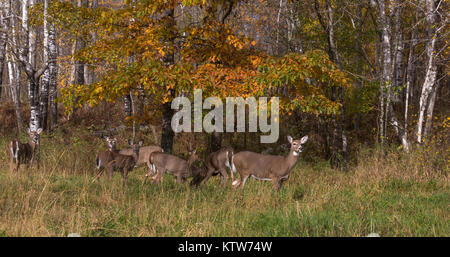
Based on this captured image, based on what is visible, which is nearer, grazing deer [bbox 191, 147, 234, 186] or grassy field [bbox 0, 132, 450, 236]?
grassy field [bbox 0, 132, 450, 236]

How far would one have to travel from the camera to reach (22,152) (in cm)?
1113

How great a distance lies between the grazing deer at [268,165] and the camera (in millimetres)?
9953

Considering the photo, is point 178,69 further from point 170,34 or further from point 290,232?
point 290,232

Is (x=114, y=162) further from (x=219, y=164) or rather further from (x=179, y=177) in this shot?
(x=219, y=164)

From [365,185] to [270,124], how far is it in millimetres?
7785

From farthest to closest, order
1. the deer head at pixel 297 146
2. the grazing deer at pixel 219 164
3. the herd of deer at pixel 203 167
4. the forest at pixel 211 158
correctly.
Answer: the grazing deer at pixel 219 164 → the herd of deer at pixel 203 167 → the deer head at pixel 297 146 → the forest at pixel 211 158

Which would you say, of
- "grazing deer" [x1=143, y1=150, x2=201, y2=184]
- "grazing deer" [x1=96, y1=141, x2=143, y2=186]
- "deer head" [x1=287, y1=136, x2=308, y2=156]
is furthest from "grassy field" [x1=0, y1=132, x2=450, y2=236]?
"deer head" [x1=287, y1=136, x2=308, y2=156]

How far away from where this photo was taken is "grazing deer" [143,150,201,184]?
1071cm

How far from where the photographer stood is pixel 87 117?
20.0 m

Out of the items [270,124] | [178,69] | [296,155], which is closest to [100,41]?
[178,69]

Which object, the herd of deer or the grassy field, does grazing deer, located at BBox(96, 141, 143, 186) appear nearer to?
the herd of deer

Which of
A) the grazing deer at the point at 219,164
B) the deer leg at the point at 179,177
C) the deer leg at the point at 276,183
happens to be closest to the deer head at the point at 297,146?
the deer leg at the point at 276,183

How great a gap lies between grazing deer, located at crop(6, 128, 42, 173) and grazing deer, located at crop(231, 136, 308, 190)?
5.24 meters

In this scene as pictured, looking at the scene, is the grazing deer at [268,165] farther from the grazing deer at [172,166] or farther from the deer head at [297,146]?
the grazing deer at [172,166]
